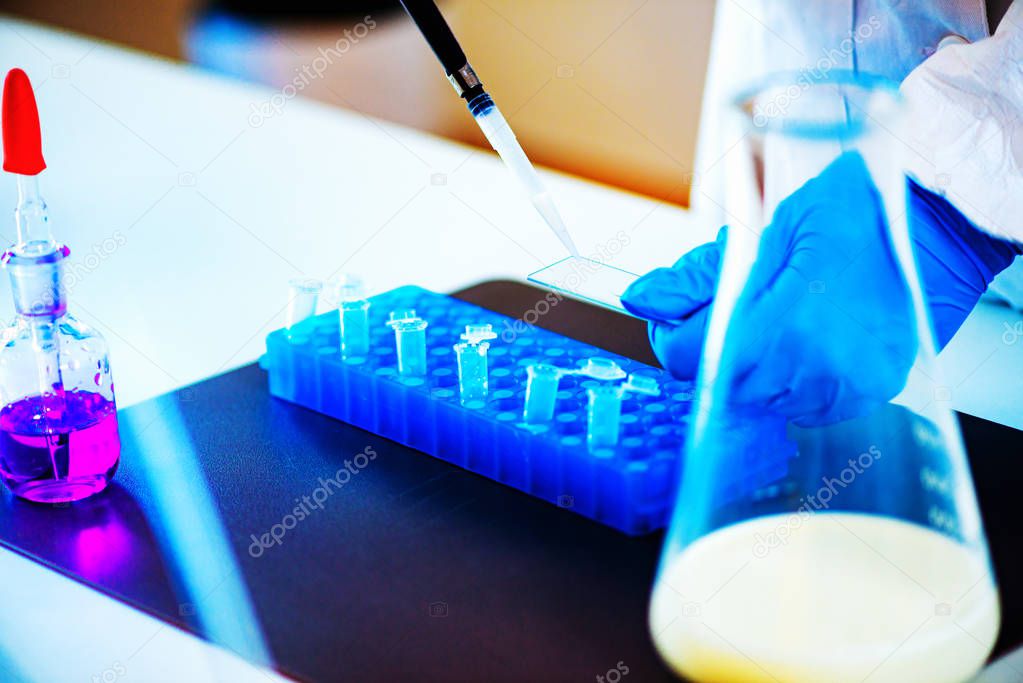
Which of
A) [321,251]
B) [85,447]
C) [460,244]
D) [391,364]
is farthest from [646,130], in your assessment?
[85,447]

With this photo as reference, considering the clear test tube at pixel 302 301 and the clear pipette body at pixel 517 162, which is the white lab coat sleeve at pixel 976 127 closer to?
the clear pipette body at pixel 517 162

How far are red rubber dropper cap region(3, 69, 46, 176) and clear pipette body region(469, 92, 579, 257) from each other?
0.32 m

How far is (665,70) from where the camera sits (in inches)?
82.1

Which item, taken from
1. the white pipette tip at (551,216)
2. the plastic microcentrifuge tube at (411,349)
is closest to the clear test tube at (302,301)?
the plastic microcentrifuge tube at (411,349)

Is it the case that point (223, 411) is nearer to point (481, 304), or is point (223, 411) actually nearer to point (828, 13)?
point (481, 304)

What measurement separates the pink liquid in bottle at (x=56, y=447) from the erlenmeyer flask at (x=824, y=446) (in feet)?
1.37

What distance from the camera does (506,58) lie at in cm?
241

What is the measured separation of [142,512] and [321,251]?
1.10 meters

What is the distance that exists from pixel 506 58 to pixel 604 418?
5.96 ft

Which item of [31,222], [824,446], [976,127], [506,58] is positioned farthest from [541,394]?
[506,58]

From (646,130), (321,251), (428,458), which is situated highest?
(428,458)

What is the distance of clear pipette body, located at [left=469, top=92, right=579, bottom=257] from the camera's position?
0.84 metres

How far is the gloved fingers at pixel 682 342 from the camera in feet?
2.43

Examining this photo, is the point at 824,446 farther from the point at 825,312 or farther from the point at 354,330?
the point at 354,330
